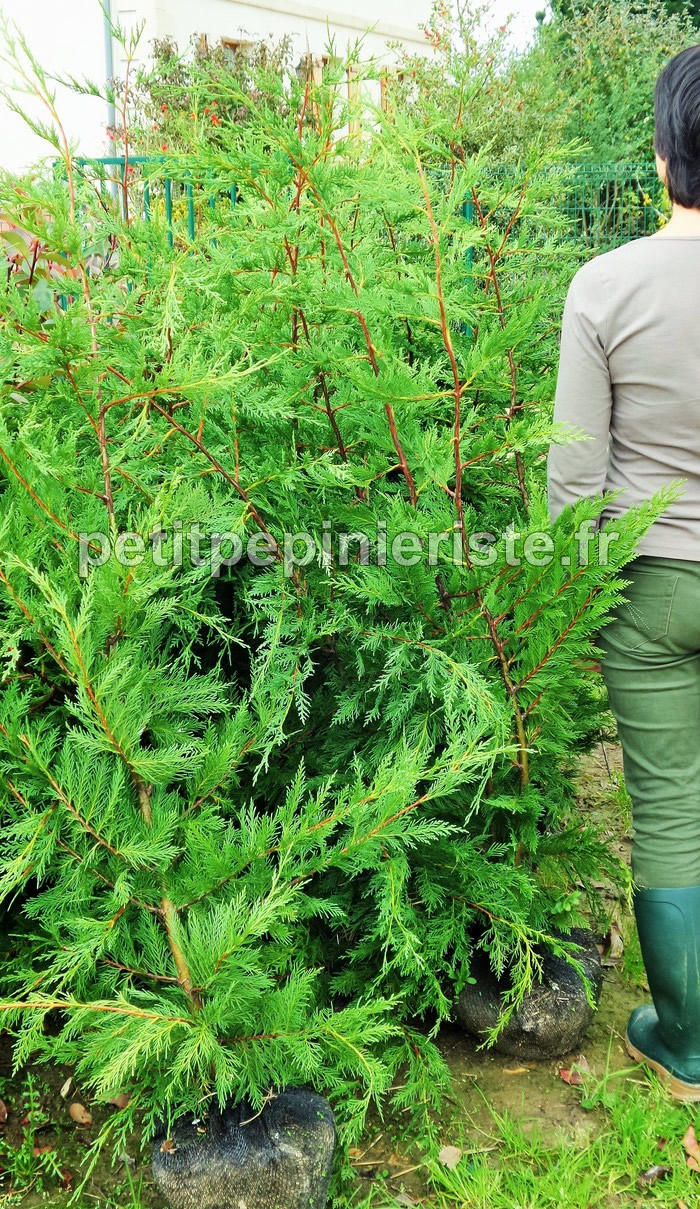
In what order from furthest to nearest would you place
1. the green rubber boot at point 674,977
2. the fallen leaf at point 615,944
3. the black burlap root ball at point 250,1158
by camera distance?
the fallen leaf at point 615,944 → the green rubber boot at point 674,977 → the black burlap root ball at point 250,1158

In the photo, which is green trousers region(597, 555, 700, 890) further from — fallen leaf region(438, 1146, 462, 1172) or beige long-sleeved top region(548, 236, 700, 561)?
fallen leaf region(438, 1146, 462, 1172)

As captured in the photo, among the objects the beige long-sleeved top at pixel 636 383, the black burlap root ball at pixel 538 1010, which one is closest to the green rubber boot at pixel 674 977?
the black burlap root ball at pixel 538 1010

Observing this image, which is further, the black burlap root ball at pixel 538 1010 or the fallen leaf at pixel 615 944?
the fallen leaf at pixel 615 944

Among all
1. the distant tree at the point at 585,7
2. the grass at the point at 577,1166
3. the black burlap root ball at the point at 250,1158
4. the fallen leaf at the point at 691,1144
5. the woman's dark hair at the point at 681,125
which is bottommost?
the fallen leaf at the point at 691,1144

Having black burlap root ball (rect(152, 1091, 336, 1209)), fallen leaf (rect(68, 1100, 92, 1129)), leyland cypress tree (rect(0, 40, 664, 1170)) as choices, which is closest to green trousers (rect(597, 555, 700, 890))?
leyland cypress tree (rect(0, 40, 664, 1170))

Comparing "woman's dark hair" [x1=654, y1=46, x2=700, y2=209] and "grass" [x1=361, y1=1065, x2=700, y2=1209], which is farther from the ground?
"woman's dark hair" [x1=654, y1=46, x2=700, y2=209]

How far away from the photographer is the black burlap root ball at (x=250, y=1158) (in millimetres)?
1813

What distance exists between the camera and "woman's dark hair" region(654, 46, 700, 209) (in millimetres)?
1996

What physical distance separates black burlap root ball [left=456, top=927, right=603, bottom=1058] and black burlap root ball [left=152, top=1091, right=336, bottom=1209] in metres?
0.57

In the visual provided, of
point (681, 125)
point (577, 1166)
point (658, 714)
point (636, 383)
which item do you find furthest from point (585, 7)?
point (577, 1166)

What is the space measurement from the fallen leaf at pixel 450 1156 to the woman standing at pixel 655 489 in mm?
550

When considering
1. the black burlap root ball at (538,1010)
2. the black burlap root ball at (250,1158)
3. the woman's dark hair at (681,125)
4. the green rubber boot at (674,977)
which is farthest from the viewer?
the black burlap root ball at (538,1010)

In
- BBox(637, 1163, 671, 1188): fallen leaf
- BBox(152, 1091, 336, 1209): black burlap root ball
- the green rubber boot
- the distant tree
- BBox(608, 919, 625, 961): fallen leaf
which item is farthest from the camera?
the distant tree

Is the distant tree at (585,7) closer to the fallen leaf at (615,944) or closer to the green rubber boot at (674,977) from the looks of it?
the fallen leaf at (615,944)
